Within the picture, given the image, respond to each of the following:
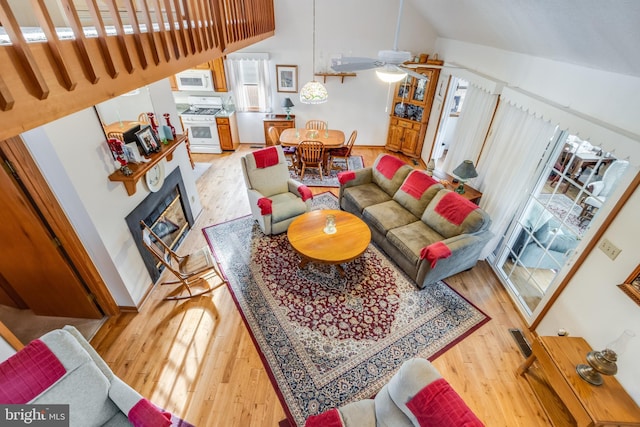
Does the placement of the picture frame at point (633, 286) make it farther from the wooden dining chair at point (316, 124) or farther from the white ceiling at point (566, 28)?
the wooden dining chair at point (316, 124)

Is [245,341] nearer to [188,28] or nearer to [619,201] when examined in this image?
[188,28]

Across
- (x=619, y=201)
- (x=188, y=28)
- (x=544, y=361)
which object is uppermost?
(x=188, y=28)

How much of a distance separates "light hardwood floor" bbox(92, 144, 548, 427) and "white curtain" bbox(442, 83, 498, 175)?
6.75 ft

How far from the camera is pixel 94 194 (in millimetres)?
2402

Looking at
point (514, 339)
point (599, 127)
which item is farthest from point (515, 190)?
point (514, 339)

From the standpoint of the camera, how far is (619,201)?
6.89 feet

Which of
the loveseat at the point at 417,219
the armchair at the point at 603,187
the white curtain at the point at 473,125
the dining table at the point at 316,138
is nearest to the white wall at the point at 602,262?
the armchair at the point at 603,187

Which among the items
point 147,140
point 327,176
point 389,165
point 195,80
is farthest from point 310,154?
point 195,80

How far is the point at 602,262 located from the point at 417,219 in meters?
1.84

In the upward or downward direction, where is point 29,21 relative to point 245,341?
upward

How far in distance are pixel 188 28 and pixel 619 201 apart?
3.40m

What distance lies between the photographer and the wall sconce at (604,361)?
1913mm

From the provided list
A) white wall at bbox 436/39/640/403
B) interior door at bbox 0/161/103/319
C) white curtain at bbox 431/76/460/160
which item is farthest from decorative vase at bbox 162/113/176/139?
white curtain at bbox 431/76/460/160

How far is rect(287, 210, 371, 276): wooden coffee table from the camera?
3.09 m
